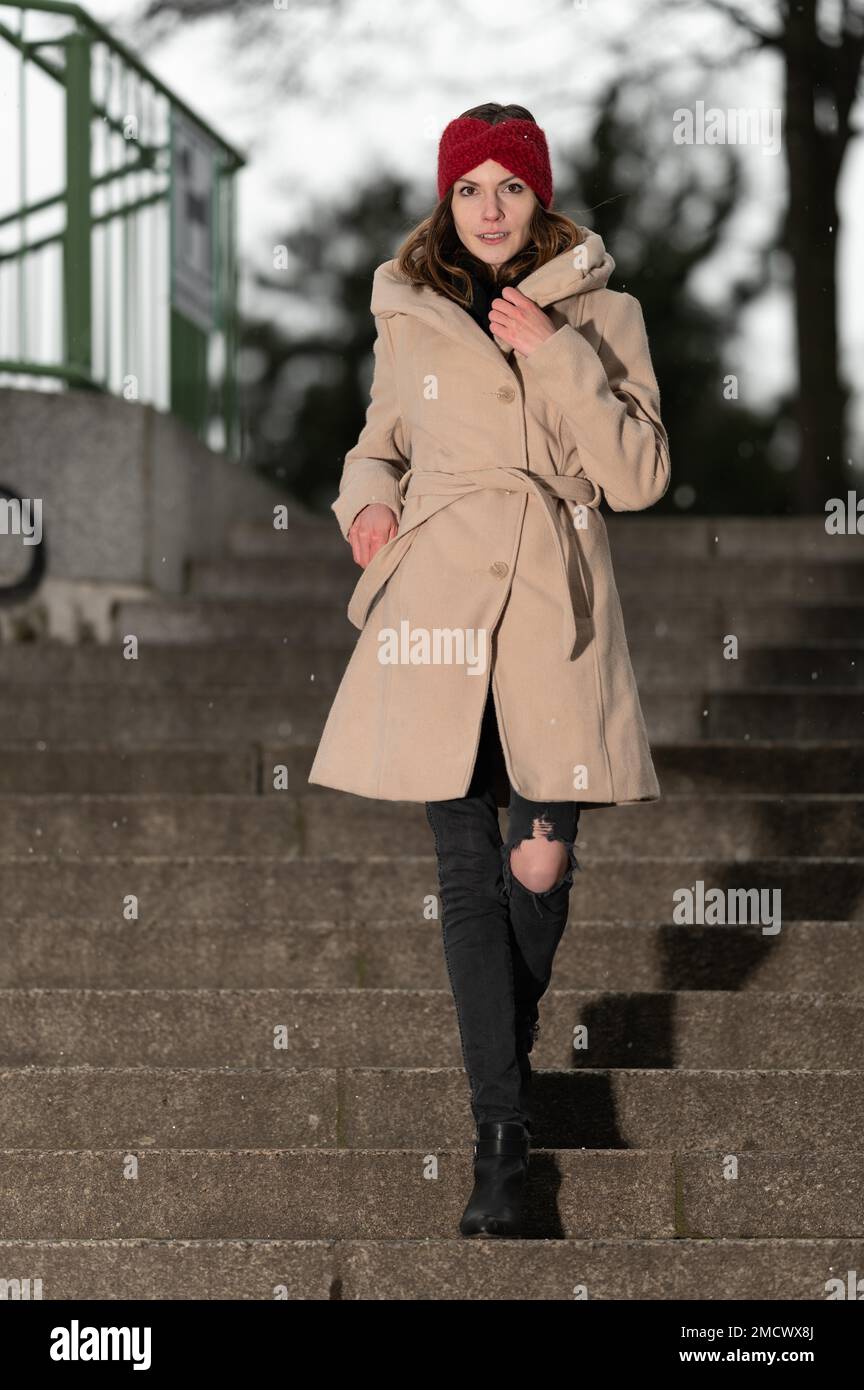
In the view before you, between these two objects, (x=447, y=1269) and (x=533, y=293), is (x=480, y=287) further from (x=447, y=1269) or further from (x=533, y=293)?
(x=447, y=1269)

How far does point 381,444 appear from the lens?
4.09 metres

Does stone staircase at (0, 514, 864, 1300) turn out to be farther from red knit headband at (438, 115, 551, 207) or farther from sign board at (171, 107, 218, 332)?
sign board at (171, 107, 218, 332)

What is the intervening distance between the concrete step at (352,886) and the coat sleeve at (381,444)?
1808mm

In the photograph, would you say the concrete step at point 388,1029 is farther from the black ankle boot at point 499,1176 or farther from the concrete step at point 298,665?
the concrete step at point 298,665

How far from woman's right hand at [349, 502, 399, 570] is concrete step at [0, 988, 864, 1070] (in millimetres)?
1299

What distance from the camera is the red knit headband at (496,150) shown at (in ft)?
12.7

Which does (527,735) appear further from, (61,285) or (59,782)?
(61,285)

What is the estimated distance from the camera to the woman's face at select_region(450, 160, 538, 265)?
12.8ft

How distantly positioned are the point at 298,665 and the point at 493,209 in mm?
3917

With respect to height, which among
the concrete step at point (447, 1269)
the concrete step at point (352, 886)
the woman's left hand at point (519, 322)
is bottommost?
the concrete step at point (447, 1269)

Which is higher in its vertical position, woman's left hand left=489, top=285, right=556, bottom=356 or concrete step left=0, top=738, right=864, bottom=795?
woman's left hand left=489, top=285, right=556, bottom=356

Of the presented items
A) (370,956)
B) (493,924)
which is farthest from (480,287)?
(370,956)

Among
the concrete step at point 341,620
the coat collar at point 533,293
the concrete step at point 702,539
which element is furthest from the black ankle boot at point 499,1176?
the concrete step at point 702,539

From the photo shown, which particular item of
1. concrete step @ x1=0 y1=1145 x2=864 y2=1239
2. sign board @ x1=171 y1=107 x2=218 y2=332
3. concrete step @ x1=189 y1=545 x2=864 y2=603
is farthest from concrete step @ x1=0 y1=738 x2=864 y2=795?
sign board @ x1=171 y1=107 x2=218 y2=332
